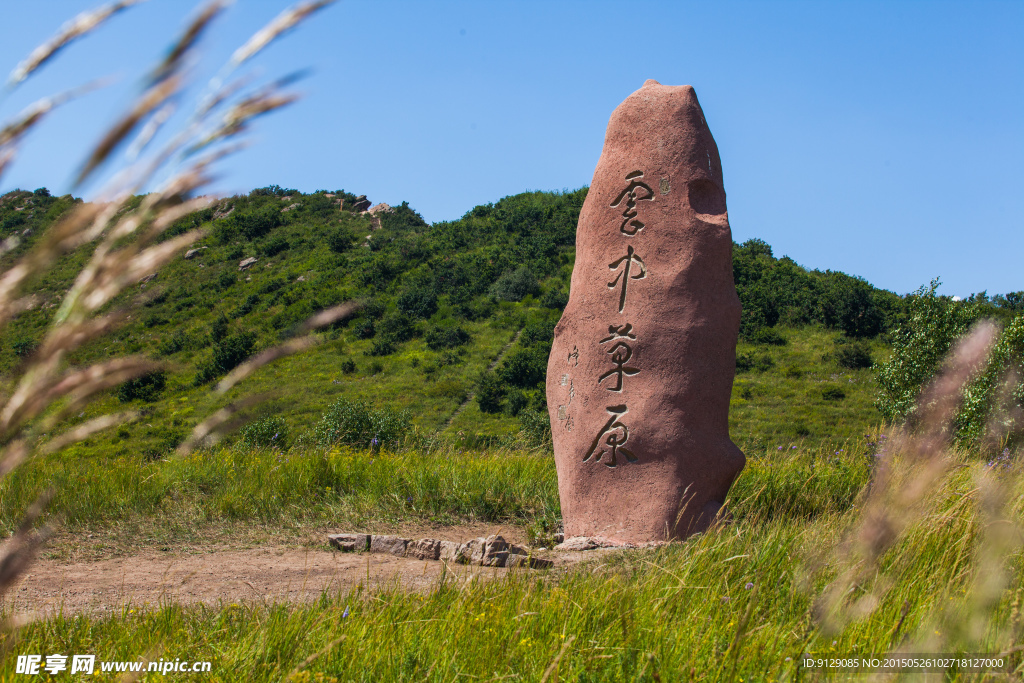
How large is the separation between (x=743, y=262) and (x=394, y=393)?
767 inches

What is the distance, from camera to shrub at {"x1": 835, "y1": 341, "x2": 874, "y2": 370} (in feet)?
81.3

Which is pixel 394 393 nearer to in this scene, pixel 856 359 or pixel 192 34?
pixel 856 359

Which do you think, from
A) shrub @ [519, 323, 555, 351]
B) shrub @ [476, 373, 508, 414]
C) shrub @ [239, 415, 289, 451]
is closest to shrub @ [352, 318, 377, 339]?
shrub @ [519, 323, 555, 351]

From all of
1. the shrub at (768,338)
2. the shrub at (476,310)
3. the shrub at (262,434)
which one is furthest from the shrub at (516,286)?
the shrub at (262,434)

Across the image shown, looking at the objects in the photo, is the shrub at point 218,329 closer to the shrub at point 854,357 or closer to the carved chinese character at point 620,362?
the shrub at point 854,357

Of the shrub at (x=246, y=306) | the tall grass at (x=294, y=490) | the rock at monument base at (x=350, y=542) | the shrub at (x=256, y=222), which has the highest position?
the shrub at (x=256, y=222)

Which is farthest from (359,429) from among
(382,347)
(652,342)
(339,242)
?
(339,242)

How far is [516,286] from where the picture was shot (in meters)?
30.3

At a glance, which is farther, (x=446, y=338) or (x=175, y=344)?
(x=175, y=344)

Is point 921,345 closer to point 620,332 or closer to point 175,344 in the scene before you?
point 620,332

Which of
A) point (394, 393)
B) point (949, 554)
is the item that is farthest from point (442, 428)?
point (949, 554)

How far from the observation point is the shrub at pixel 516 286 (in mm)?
30141

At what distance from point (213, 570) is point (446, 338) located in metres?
22.1

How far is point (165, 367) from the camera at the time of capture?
38.5 inches
